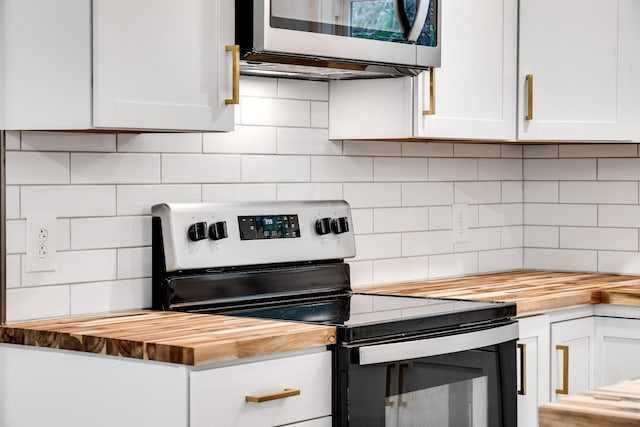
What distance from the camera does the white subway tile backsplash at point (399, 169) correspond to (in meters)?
Answer: 3.41

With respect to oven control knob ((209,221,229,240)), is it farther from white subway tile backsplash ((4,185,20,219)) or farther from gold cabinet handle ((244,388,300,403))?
gold cabinet handle ((244,388,300,403))

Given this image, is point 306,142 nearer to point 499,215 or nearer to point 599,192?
point 499,215

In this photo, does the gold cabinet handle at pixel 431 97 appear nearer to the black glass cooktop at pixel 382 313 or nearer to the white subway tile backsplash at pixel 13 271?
the black glass cooktop at pixel 382 313

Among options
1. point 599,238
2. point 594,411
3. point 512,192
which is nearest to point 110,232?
point 594,411

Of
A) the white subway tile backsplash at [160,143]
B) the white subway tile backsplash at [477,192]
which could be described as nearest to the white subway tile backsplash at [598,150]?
the white subway tile backsplash at [477,192]

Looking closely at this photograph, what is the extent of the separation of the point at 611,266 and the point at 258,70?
1593 mm

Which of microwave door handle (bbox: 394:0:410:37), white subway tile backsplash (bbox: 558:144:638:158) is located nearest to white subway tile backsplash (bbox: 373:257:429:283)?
white subway tile backsplash (bbox: 558:144:638:158)

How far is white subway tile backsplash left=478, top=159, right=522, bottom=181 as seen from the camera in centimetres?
381

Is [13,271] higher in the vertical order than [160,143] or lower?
lower

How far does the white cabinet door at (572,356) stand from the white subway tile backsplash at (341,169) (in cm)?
73

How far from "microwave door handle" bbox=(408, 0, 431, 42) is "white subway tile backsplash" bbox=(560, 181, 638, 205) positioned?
Answer: 48.3 inches

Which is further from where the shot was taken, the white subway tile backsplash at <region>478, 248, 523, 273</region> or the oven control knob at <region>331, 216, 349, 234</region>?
the white subway tile backsplash at <region>478, 248, 523, 273</region>

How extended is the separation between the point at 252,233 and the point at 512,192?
139 centimetres

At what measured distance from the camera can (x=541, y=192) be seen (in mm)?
3957
